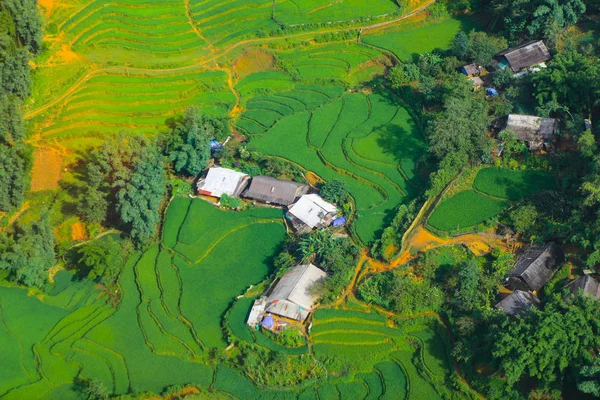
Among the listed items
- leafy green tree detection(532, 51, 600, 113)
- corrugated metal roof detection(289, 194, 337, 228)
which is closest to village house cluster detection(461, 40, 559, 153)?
leafy green tree detection(532, 51, 600, 113)

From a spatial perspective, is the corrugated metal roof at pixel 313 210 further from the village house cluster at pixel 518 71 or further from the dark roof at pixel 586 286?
the dark roof at pixel 586 286

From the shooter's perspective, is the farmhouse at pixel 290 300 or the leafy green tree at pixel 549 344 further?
the farmhouse at pixel 290 300

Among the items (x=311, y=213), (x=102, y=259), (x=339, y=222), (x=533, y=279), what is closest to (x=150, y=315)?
(x=102, y=259)

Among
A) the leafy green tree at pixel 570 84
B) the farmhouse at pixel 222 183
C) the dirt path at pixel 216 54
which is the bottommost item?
the farmhouse at pixel 222 183

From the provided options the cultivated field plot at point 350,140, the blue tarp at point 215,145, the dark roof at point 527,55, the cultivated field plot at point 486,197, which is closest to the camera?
the cultivated field plot at point 486,197

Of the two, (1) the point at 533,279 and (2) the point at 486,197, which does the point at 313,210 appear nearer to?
(2) the point at 486,197

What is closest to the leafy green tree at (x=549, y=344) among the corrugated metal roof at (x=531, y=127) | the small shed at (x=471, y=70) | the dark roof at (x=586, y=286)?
the dark roof at (x=586, y=286)
